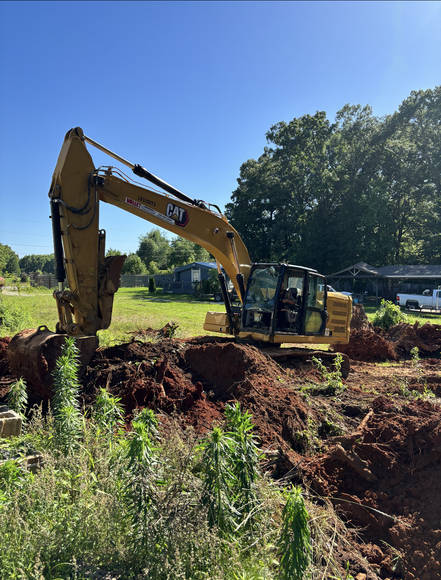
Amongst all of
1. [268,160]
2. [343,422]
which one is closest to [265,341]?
[343,422]

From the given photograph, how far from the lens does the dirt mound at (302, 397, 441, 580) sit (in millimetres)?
3359

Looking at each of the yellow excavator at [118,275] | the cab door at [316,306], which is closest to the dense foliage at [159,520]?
the yellow excavator at [118,275]

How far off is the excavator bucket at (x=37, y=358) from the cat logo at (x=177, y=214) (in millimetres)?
2934

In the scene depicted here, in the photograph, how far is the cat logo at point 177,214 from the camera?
25.0 ft

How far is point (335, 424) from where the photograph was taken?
18.4 ft

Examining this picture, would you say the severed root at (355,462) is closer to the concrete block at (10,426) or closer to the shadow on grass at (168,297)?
the concrete block at (10,426)

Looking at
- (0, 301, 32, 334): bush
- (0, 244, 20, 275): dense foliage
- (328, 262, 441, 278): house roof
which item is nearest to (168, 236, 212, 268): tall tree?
(0, 244, 20, 275): dense foliage

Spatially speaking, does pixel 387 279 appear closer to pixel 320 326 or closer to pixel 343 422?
pixel 320 326

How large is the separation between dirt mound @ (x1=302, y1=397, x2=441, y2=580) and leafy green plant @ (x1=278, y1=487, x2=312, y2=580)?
1.38m

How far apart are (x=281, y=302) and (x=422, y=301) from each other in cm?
2546

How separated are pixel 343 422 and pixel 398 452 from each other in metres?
Answer: 1.29

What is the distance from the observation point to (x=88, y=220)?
647 cm

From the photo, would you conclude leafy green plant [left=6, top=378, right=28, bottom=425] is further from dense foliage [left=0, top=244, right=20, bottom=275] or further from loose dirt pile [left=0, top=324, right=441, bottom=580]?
dense foliage [left=0, top=244, right=20, bottom=275]

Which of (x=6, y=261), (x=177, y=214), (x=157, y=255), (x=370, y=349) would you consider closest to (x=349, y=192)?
(x=370, y=349)
